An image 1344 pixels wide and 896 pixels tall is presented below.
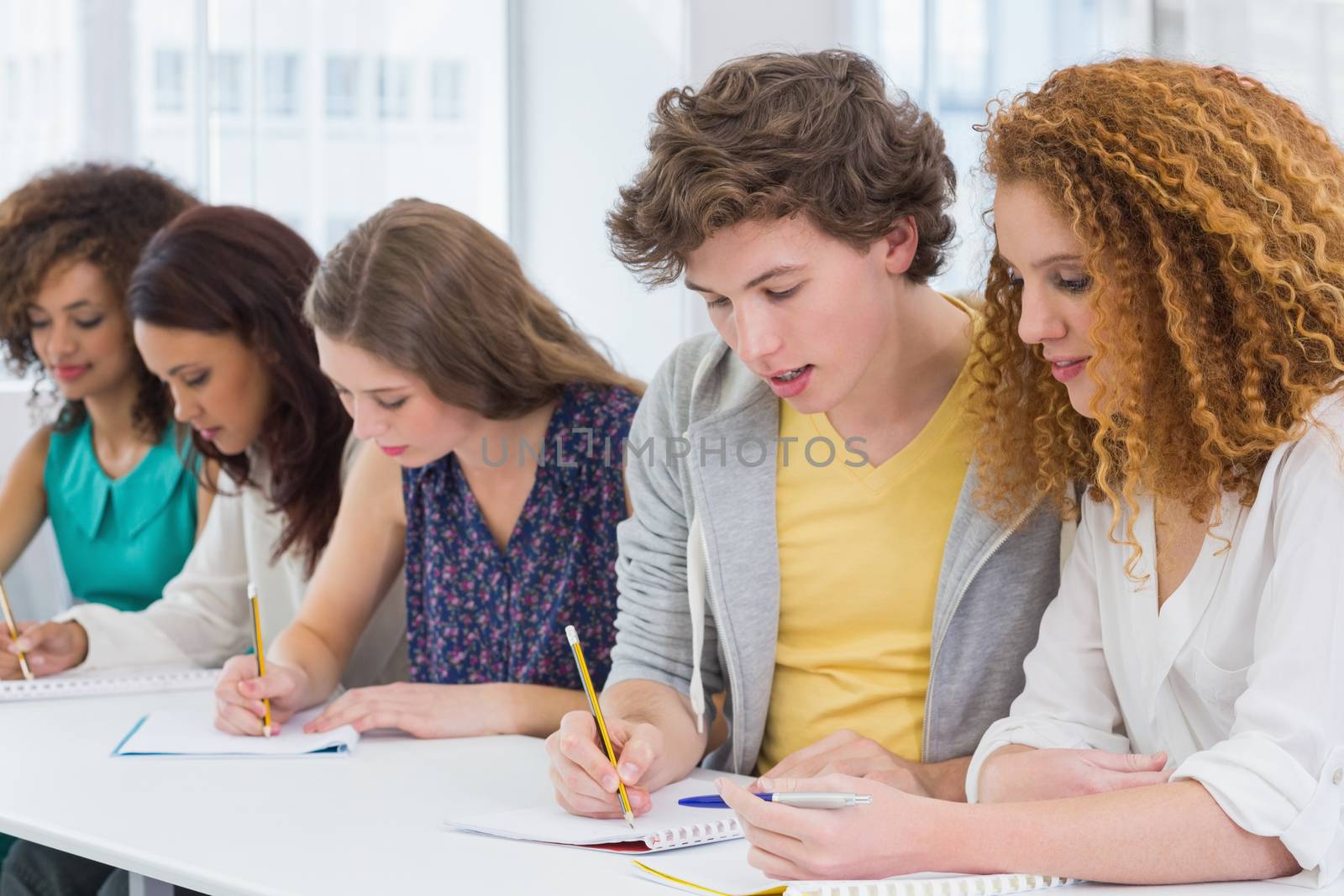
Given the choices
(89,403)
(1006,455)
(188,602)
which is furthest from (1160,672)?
(89,403)

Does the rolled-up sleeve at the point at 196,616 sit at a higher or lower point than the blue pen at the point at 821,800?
lower

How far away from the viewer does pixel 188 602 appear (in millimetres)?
2248

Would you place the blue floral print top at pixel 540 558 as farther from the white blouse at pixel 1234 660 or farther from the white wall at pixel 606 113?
the white wall at pixel 606 113

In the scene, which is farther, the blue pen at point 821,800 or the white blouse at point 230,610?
the white blouse at point 230,610

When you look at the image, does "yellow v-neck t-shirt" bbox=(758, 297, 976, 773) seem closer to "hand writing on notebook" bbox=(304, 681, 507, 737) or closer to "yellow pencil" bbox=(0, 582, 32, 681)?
"hand writing on notebook" bbox=(304, 681, 507, 737)

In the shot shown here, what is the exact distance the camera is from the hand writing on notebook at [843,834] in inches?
40.6

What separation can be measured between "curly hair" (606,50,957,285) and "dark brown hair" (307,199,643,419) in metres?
0.42

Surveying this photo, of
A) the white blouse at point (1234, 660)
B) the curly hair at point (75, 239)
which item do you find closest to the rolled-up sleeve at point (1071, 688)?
the white blouse at point (1234, 660)

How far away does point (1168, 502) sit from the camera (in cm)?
127

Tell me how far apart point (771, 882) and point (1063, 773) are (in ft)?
0.93

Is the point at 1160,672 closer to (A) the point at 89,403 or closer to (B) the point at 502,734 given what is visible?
(B) the point at 502,734

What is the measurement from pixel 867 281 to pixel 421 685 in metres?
0.76

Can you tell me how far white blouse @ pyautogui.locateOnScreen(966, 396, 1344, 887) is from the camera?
106 centimetres

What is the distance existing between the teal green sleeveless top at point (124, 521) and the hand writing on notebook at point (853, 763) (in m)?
1.39
